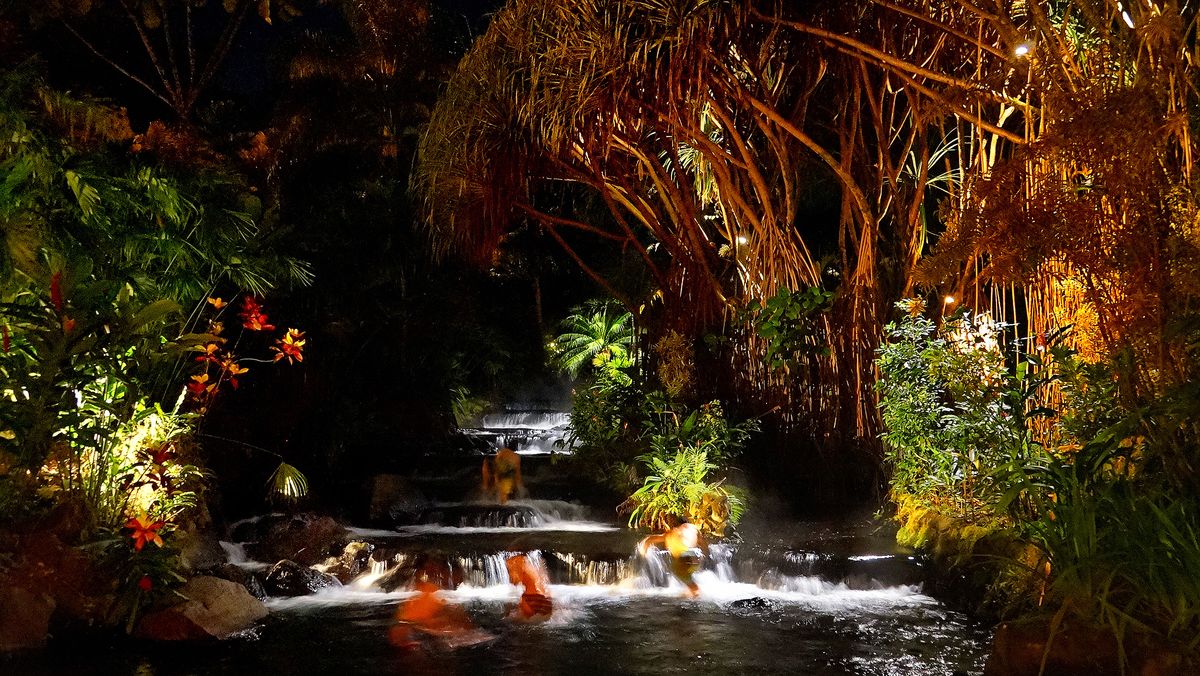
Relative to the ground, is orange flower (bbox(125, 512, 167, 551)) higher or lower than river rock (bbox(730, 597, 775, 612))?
higher

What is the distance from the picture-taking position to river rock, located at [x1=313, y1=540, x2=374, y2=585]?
6977 mm

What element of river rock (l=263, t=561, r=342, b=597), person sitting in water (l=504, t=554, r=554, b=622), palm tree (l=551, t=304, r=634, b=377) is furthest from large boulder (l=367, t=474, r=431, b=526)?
palm tree (l=551, t=304, r=634, b=377)

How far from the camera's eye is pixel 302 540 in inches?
305

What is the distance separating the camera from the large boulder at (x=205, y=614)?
5070 mm

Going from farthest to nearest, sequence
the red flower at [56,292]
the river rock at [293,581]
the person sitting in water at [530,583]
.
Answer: the river rock at [293,581], the person sitting in water at [530,583], the red flower at [56,292]

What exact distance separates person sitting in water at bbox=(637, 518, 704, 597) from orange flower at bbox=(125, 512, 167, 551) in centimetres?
369

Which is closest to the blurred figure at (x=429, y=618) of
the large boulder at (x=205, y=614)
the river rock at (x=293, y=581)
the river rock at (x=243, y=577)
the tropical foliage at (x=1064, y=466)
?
the river rock at (x=293, y=581)

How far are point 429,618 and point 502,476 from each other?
4735 millimetres

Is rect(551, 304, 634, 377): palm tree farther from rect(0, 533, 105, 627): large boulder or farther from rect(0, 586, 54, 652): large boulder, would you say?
rect(0, 586, 54, 652): large boulder

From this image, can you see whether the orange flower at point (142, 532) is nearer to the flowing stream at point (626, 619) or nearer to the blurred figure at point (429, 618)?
the flowing stream at point (626, 619)

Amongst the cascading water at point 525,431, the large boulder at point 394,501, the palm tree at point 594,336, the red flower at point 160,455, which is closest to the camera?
the red flower at point 160,455

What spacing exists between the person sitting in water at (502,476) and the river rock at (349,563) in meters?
3.22

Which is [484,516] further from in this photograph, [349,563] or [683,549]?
[683,549]

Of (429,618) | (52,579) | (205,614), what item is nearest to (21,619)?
(52,579)
